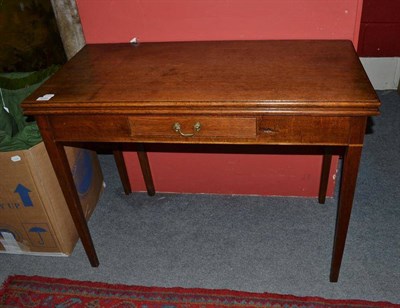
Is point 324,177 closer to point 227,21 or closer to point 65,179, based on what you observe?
point 227,21

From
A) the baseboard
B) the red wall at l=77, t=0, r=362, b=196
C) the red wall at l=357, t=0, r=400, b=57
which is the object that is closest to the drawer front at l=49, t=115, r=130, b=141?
the red wall at l=77, t=0, r=362, b=196

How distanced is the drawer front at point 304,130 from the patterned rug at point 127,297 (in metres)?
0.67

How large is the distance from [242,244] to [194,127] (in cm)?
76

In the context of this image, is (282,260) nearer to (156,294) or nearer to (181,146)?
(156,294)

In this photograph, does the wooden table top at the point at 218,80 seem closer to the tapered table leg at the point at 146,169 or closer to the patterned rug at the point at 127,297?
the tapered table leg at the point at 146,169

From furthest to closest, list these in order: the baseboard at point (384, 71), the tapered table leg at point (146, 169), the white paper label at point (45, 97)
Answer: the baseboard at point (384, 71) → the tapered table leg at point (146, 169) → the white paper label at point (45, 97)

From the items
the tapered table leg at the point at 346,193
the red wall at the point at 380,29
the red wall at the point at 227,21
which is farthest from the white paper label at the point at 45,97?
the red wall at the point at 380,29

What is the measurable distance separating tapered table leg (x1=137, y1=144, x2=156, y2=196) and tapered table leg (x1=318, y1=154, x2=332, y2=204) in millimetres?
817

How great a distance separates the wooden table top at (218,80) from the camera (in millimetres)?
1146

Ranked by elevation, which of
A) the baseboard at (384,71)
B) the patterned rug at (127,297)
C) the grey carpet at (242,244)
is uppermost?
the baseboard at (384,71)

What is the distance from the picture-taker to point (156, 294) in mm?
1610

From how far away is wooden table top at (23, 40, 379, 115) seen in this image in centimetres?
115

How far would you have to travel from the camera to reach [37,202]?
1638mm

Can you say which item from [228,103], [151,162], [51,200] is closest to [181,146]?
[151,162]
